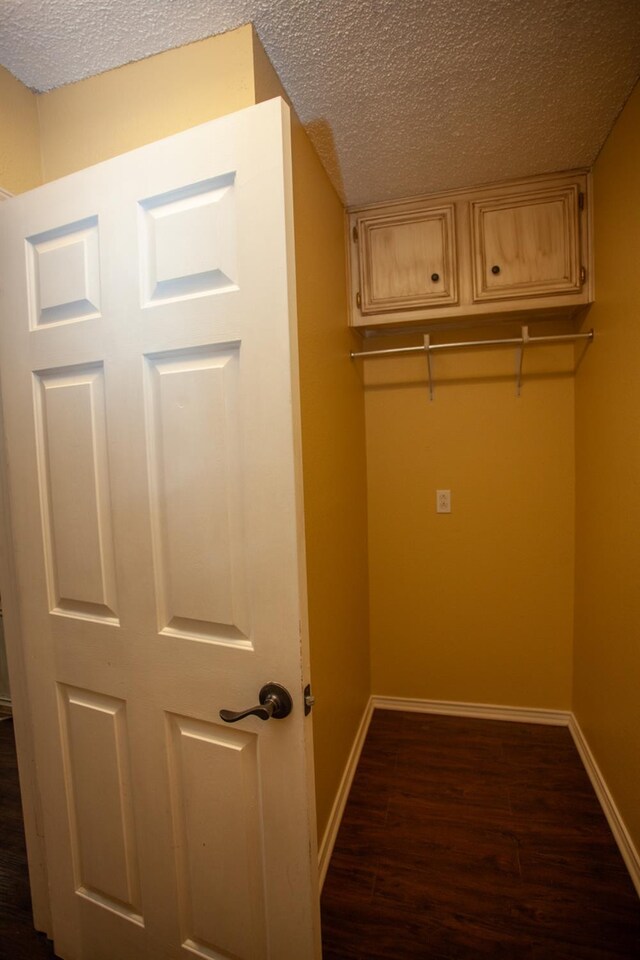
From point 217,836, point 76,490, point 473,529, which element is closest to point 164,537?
point 76,490

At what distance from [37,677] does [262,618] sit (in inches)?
28.7

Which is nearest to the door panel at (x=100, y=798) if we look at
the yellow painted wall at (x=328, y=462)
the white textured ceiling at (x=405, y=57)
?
the yellow painted wall at (x=328, y=462)

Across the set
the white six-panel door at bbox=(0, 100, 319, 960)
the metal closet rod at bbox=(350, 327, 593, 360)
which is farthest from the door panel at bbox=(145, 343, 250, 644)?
the metal closet rod at bbox=(350, 327, 593, 360)

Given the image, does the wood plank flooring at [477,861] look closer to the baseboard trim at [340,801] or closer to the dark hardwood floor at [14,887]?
the baseboard trim at [340,801]

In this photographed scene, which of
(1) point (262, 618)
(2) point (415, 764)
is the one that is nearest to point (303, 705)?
(1) point (262, 618)

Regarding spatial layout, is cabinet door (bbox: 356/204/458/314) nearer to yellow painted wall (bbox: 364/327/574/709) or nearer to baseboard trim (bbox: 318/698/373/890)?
yellow painted wall (bbox: 364/327/574/709)

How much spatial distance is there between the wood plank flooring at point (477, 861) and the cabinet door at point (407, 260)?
2.10m

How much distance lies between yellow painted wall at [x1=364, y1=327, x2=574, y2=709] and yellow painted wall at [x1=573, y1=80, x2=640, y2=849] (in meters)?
0.17

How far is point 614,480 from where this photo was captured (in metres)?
1.50

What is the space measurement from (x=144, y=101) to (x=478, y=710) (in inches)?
110

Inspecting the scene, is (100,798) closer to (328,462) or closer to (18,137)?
(328,462)

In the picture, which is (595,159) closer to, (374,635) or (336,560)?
(336,560)

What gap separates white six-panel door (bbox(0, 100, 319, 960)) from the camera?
81 cm

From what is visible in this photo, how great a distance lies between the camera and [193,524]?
2.93 feet
